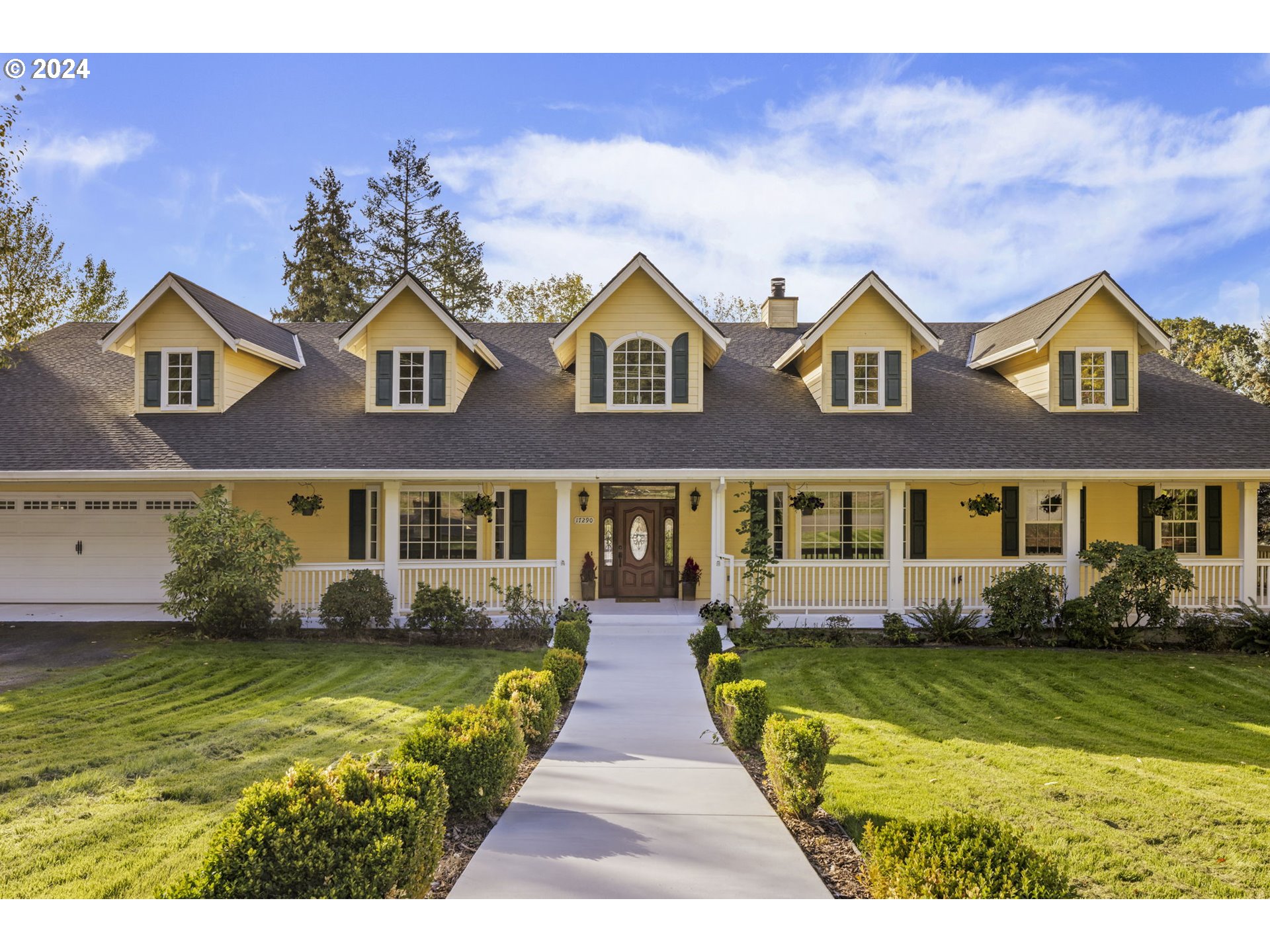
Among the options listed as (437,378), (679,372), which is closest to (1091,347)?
(679,372)

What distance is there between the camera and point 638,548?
16.3m

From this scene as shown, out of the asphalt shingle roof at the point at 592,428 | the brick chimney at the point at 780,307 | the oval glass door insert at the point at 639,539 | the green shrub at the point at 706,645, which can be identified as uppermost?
the brick chimney at the point at 780,307

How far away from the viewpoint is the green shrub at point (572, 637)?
429 inches

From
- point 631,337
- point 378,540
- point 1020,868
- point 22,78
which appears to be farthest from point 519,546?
point 1020,868

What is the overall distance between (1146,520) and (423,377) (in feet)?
51.3

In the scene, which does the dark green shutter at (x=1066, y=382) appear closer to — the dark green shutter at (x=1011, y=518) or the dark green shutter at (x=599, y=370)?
the dark green shutter at (x=1011, y=518)

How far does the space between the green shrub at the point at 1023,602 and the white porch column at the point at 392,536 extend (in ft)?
35.7

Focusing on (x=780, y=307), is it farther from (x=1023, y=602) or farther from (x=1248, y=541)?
(x=1248, y=541)

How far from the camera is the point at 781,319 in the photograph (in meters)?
20.1

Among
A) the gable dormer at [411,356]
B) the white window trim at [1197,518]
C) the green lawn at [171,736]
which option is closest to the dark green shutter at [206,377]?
the gable dormer at [411,356]

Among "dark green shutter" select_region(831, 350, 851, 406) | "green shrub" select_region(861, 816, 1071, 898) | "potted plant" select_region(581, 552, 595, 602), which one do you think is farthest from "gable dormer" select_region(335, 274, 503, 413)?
"green shrub" select_region(861, 816, 1071, 898)

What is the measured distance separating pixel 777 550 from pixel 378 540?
843 centimetres

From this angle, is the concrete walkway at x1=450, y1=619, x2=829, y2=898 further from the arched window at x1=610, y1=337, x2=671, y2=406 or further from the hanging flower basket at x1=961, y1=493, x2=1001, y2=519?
Result: the hanging flower basket at x1=961, y1=493, x2=1001, y2=519

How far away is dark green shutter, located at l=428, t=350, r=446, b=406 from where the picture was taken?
15.9 metres
